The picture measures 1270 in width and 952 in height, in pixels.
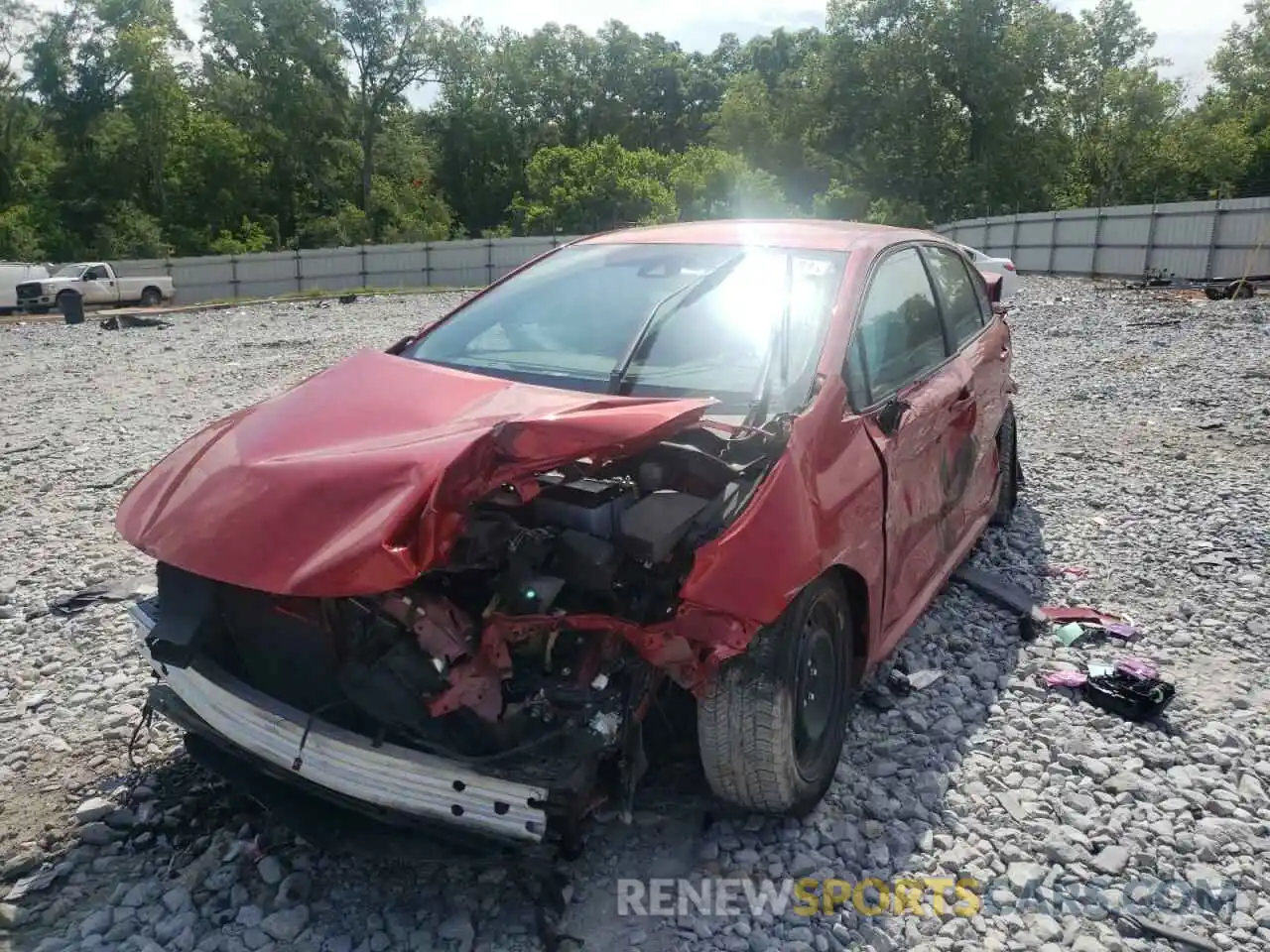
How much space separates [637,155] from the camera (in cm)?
4462

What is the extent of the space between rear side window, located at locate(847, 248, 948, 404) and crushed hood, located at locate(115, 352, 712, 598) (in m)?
0.90

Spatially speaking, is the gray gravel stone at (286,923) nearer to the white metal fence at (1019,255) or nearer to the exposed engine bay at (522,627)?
the exposed engine bay at (522,627)

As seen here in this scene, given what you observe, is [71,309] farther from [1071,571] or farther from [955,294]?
[1071,571]

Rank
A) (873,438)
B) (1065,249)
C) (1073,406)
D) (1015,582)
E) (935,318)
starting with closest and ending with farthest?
1. (873,438)
2. (935,318)
3. (1015,582)
4. (1073,406)
5. (1065,249)

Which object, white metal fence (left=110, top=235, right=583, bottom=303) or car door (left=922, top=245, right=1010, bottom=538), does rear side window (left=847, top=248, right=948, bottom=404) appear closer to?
car door (left=922, top=245, right=1010, bottom=538)

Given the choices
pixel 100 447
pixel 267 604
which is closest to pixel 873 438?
pixel 267 604

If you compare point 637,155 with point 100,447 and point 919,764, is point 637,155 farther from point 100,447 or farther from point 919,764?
point 919,764

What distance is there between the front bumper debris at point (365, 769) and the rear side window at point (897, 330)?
1.75 metres

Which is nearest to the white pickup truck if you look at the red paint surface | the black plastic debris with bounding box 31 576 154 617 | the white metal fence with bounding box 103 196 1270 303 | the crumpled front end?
the white metal fence with bounding box 103 196 1270 303

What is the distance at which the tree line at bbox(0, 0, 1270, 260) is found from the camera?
41500 mm

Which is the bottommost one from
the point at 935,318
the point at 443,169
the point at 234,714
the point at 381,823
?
the point at 381,823

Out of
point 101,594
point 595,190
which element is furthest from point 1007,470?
point 595,190

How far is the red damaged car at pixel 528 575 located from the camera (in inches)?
96.9

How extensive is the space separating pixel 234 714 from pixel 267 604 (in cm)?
30
